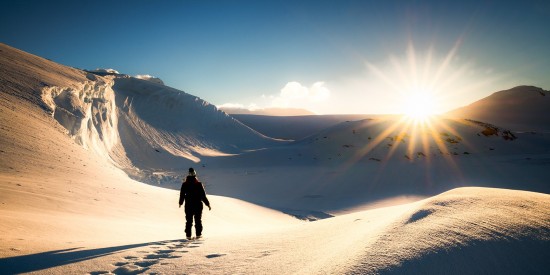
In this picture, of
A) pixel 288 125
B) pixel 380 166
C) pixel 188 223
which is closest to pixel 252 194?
pixel 188 223

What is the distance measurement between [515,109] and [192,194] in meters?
93.0

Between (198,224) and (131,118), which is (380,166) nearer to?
(198,224)

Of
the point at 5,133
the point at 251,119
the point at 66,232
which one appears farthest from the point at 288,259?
the point at 251,119

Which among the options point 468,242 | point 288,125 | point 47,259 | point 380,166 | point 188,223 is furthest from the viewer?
point 288,125

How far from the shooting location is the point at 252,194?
17.4 m

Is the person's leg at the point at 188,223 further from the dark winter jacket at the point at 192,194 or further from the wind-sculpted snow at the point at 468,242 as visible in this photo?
the wind-sculpted snow at the point at 468,242

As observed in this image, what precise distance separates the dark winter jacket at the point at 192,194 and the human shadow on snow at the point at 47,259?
86.5 inches

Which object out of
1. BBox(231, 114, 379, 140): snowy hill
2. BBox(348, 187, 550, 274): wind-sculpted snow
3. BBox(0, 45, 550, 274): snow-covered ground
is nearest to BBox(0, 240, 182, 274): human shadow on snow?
BBox(0, 45, 550, 274): snow-covered ground

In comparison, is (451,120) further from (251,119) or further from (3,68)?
(251,119)

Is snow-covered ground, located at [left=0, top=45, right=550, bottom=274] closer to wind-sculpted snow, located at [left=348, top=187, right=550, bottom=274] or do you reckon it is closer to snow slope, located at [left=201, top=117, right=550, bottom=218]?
wind-sculpted snow, located at [left=348, top=187, right=550, bottom=274]

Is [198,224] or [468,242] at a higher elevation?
[468,242]

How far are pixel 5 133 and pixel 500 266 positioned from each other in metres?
12.8

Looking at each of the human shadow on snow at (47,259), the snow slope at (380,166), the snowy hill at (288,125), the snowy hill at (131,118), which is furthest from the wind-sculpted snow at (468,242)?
the snowy hill at (288,125)

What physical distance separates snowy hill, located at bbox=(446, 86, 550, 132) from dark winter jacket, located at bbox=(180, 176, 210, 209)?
75.9 metres
